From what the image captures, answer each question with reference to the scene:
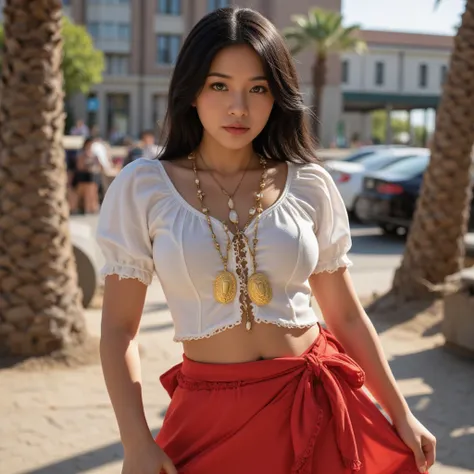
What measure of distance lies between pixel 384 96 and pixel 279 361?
199 ft

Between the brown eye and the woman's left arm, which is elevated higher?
the brown eye

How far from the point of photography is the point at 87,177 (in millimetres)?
16375

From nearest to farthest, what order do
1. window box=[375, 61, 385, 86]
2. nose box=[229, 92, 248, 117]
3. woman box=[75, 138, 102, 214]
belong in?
nose box=[229, 92, 248, 117] → woman box=[75, 138, 102, 214] → window box=[375, 61, 385, 86]

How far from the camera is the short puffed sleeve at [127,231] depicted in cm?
210

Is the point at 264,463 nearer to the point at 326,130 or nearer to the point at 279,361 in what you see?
the point at 279,361

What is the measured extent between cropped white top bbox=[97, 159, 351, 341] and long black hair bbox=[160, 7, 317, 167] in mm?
161

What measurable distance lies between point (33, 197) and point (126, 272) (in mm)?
3947

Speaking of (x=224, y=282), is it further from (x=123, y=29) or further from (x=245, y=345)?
(x=123, y=29)

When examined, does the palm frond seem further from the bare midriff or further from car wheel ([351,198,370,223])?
the bare midriff

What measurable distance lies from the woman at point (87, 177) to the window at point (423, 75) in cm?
5090

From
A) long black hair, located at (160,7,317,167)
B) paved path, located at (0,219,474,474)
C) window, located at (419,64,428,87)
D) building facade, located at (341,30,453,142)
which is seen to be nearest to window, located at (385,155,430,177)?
paved path, located at (0,219,474,474)

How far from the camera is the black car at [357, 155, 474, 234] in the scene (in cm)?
1365

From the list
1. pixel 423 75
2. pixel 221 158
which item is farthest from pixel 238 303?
pixel 423 75

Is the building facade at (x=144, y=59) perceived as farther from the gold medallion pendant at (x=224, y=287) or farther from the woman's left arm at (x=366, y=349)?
the gold medallion pendant at (x=224, y=287)
